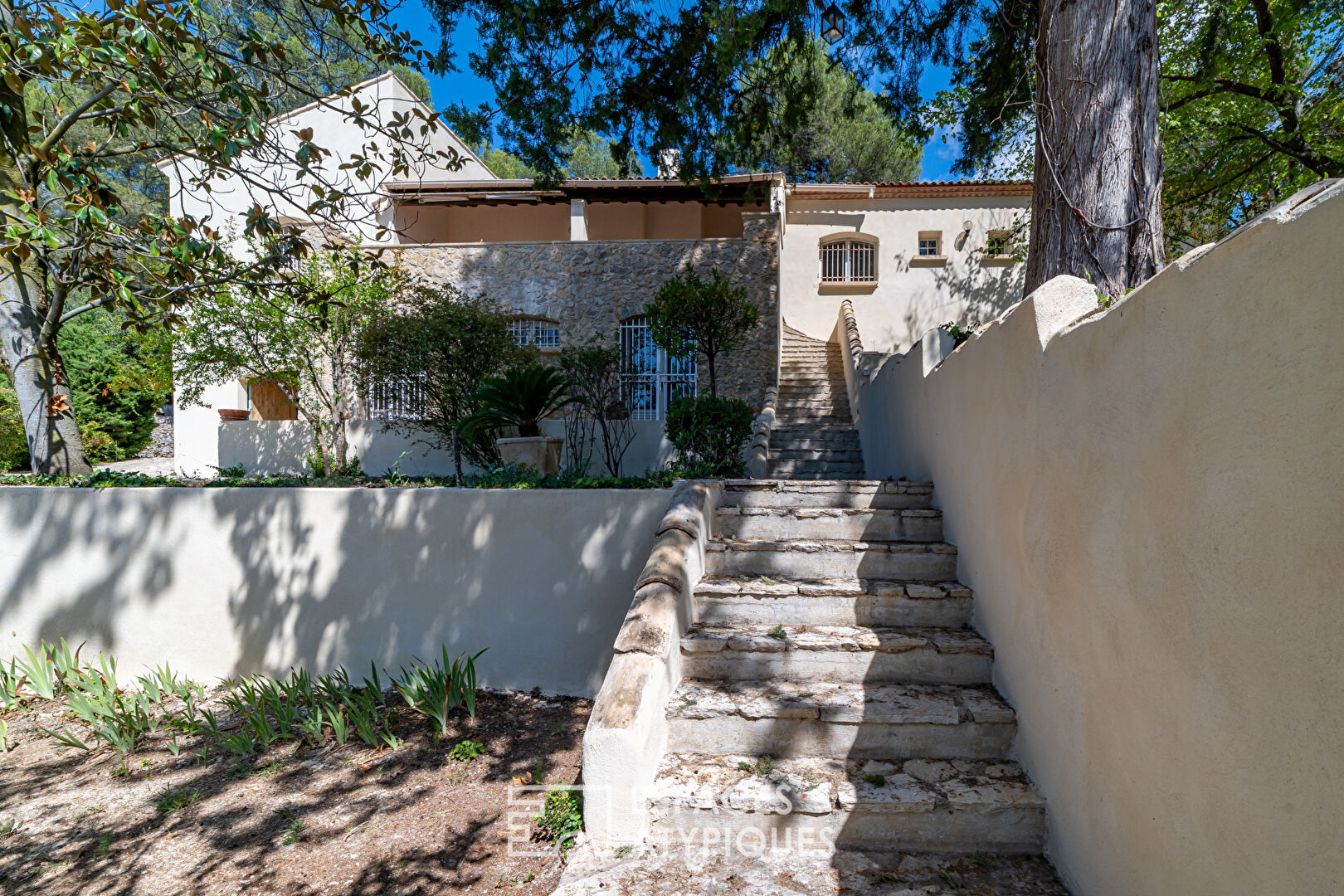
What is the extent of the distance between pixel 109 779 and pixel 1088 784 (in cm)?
517

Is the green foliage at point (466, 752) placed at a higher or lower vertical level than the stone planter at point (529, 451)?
lower

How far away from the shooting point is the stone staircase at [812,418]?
25.7 ft

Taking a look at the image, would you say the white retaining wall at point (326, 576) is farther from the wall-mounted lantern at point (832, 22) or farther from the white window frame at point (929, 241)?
the white window frame at point (929, 241)

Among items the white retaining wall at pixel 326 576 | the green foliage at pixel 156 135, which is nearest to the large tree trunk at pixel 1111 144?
the white retaining wall at pixel 326 576

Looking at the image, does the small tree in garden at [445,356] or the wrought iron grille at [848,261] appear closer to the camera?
the small tree in garden at [445,356]

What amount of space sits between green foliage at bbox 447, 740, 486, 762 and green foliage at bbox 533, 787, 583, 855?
804 mm

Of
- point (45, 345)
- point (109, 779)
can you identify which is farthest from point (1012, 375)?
point (45, 345)

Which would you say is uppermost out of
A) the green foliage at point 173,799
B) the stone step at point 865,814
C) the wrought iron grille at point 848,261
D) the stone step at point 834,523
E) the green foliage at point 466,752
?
the wrought iron grille at point 848,261

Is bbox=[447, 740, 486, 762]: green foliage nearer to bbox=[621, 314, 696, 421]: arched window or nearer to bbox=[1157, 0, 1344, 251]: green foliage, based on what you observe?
bbox=[1157, 0, 1344, 251]: green foliage

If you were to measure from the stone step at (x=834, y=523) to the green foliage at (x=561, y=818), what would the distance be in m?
1.81

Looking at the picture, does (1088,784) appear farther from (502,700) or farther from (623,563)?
(502,700)

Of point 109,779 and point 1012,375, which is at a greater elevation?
point 1012,375

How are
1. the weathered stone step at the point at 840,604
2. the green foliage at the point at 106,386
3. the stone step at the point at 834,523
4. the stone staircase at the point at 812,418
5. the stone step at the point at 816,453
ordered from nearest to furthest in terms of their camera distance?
the weathered stone step at the point at 840,604
the stone step at the point at 834,523
the stone staircase at the point at 812,418
the stone step at the point at 816,453
the green foliage at the point at 106,386

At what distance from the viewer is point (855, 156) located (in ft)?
65.7
